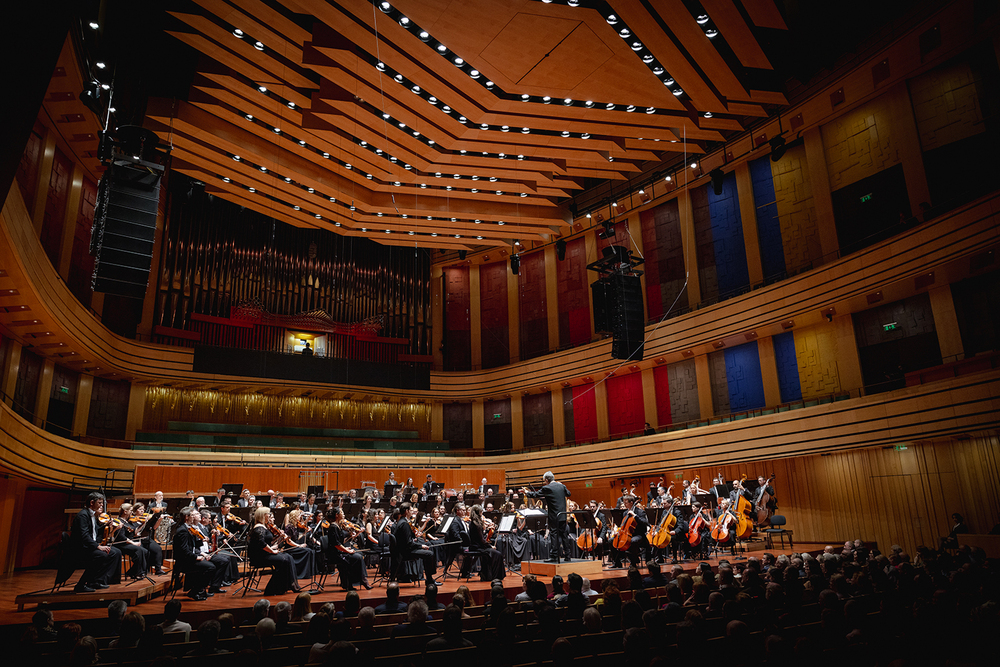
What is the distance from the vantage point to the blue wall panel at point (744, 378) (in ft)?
49.9

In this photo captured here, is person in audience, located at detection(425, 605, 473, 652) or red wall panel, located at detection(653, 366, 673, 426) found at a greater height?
red wall panel, located at detection(653, 366, 673, 426)

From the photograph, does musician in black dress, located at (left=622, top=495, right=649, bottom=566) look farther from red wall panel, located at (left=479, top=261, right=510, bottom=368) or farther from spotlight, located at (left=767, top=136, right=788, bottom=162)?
red wall panel, located at (left=479, top=261, right=510, bottom=368)

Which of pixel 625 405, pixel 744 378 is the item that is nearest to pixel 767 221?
pixel 744 378

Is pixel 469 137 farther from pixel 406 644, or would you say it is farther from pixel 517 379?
pixel 406 644

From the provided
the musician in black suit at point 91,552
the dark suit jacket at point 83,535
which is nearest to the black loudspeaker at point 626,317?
the musician in black suit at point 91,552

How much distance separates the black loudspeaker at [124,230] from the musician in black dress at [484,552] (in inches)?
215

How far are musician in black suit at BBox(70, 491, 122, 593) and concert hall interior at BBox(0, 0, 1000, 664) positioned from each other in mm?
36

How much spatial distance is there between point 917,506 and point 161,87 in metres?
16.9

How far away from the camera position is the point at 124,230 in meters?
8.28

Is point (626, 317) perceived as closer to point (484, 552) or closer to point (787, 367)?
point (787, 367)

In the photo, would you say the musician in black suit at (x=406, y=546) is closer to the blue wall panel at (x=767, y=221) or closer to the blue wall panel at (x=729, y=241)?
the blue wall panel at (x=767, y=221)

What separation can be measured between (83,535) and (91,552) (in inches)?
8.6

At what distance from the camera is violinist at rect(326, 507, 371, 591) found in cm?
796

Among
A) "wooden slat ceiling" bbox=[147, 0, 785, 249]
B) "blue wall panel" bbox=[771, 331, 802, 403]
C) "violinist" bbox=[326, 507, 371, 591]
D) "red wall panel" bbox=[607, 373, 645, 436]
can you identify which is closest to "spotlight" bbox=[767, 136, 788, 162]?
"wooden slat ceiling" bbox=[147, 0, 785, 249]
